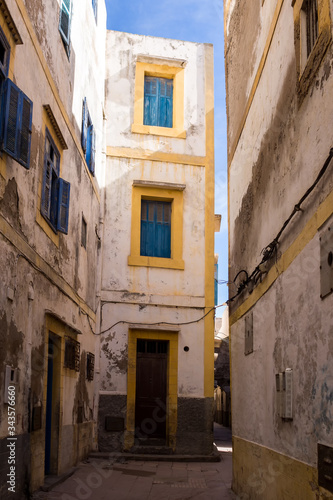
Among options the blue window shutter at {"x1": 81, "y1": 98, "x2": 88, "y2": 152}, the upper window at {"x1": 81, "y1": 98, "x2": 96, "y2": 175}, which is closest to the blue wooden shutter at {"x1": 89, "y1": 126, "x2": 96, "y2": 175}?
the upper window at {"x1": 81, "y1": 98, "x2": 96, "y2": 175}

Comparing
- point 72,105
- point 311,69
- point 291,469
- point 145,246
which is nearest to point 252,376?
point 291,469

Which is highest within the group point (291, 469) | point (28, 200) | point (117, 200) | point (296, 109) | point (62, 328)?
point (117, 200)

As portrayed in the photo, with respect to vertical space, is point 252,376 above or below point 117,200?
below

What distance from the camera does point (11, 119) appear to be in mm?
6812

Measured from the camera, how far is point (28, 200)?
7922 mm

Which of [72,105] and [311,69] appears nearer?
[311,69]

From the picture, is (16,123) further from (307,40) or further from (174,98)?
(174,98)

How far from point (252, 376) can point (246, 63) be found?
16.2ft

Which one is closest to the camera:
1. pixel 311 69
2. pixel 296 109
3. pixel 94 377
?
pixel 311 69

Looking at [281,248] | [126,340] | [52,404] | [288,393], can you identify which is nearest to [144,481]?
[52,404]

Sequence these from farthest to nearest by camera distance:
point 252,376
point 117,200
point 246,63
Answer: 1. point 117,200
2. point 246,63
3. point 252,376

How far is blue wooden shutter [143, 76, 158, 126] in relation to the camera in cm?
1620

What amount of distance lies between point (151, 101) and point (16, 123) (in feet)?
32.3

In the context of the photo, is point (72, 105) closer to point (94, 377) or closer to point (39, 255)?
point (39, 255)
